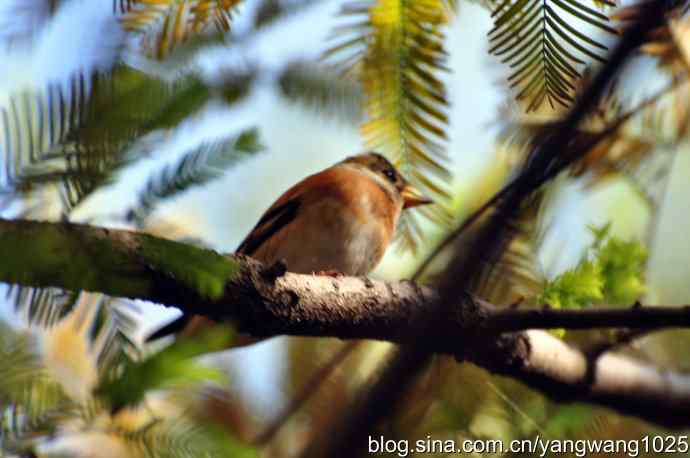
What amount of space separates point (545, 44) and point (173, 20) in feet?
3.85

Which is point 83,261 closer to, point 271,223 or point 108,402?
point 108,402

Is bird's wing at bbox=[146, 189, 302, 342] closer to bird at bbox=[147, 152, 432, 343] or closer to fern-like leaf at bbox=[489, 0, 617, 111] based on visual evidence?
bird at bbox=[147, 152, 432, 343]

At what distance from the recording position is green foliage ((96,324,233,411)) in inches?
38.1

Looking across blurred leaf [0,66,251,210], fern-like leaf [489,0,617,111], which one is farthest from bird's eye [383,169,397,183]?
blurred leaf [0,66,251,210]

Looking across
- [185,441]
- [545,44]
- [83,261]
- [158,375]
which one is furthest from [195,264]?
[545,44]

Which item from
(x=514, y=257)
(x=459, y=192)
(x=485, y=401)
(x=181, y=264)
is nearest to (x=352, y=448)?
(x=181, y=264)

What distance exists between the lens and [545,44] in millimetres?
1867

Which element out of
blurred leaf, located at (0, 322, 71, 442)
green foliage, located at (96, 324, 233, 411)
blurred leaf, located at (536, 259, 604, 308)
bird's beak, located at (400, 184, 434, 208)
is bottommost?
bird's beak, located at (400, 184, 434, 208)

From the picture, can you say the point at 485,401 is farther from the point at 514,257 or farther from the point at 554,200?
the point at 554,200

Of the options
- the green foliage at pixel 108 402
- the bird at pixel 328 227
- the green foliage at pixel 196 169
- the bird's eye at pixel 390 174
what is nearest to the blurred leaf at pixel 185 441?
the green foliage at pixel 108 402

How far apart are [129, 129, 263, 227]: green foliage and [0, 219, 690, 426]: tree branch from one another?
8 cm

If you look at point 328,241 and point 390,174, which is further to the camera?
point 390,174

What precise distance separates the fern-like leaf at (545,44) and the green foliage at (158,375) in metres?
→ 1.17

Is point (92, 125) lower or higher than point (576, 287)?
higher
